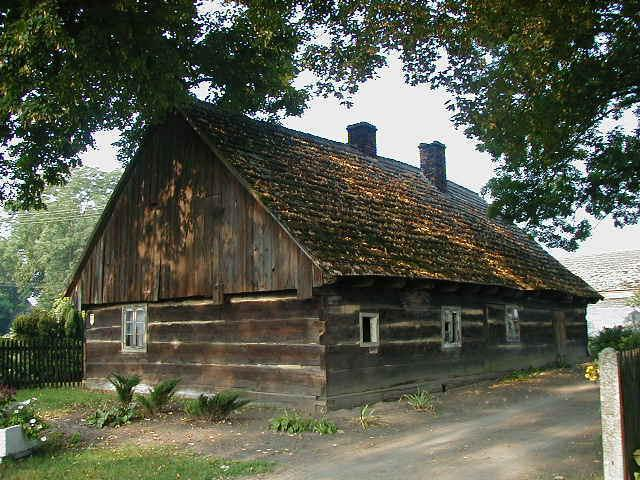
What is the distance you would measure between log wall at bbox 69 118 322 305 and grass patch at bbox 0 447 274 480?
4442mm

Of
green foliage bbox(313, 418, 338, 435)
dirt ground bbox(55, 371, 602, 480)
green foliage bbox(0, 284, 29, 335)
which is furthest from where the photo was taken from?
green foliage bbox(0, 284, 29, 335)

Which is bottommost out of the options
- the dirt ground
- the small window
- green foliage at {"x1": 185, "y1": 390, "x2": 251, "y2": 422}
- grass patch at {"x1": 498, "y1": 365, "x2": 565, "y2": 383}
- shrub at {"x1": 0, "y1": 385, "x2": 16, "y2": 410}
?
grass patch at {"x1": 498, "y1": 365, "x2": 565, "y2": 383}

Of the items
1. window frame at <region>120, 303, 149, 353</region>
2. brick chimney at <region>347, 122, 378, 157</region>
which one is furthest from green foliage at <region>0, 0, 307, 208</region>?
window frame at <region>120, 303, 149, 353</region>

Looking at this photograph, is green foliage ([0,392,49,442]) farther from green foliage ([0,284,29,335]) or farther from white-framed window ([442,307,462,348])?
green foliage ([0,284,29,335])

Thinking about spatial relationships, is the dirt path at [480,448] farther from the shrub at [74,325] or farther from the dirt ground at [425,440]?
the shrub at [74,325]

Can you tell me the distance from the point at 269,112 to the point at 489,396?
13.6 meters

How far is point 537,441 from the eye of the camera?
9531 mm

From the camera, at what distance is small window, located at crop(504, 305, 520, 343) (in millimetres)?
19422

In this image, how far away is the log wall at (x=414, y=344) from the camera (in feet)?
42.9

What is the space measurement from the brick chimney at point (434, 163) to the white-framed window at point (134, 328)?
12.0 meters

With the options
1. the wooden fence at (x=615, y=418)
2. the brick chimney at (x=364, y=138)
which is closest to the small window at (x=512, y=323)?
the brick chimney at (x=364, y=138)

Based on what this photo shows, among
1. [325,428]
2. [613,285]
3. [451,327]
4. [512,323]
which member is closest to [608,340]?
[512,323]

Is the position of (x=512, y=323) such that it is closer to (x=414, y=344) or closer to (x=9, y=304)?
(x=414, y=344)

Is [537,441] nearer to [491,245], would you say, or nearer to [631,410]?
[631,410]
